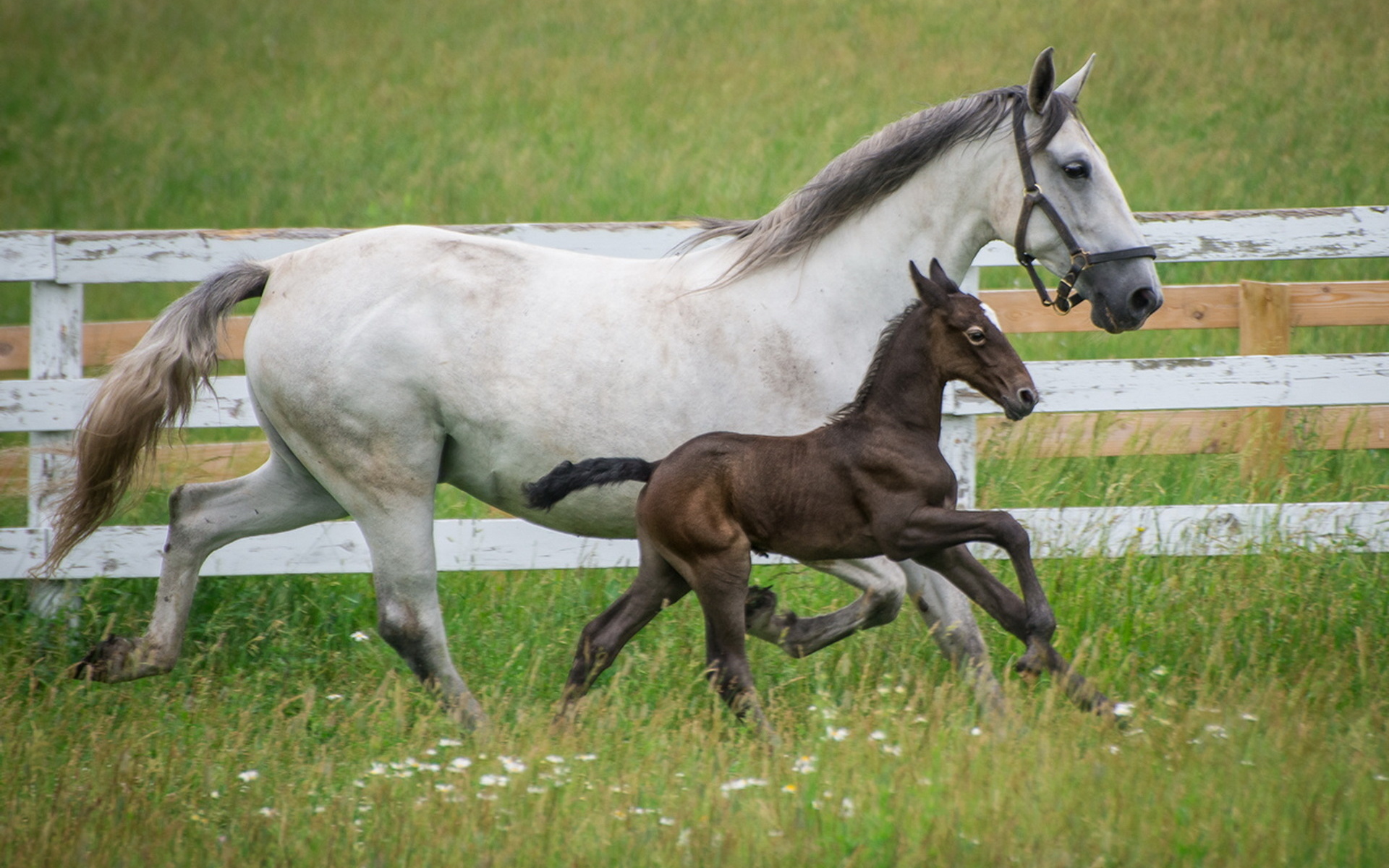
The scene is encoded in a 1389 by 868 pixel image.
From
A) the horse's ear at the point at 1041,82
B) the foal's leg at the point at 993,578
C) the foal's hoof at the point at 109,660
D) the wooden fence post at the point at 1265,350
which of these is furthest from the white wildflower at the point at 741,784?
the wooden fence post at the point at 1265,350

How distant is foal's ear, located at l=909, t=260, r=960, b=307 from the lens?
11.6ft

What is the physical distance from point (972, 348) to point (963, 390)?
1309 millimetres

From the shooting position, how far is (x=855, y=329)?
3.88 meters

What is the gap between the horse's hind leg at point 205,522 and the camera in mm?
4309

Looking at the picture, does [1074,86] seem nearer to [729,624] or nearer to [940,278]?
[940,278]

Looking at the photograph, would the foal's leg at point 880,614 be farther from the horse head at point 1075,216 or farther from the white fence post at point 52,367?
the white fence post at point 52,367

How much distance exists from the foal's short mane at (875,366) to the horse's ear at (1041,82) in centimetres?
72

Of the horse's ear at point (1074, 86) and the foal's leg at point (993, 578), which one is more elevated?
the horse's ear at point (1074, 86)

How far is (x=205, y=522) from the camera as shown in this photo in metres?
4.37

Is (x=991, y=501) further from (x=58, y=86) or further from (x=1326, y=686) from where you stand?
(x=58, y=86)

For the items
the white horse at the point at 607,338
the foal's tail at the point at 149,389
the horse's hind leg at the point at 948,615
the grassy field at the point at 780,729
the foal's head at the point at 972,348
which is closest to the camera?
the grassy field at the point at 780,729

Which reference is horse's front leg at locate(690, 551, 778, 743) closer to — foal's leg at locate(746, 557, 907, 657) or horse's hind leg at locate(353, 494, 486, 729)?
foal's leg at locate(746, 557, 907, 657)

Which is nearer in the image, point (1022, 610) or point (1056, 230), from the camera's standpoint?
point (1022, 610)

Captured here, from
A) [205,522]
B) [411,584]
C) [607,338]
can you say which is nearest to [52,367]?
[205,522]
